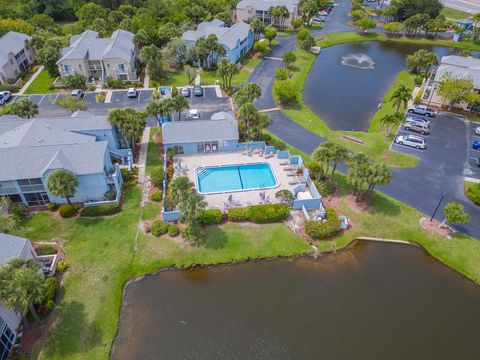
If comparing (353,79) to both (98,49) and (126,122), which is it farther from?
(98,49)

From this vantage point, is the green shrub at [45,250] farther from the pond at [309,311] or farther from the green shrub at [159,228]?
the green shrub at [159,228]

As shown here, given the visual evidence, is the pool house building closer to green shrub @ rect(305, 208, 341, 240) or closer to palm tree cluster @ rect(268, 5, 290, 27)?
green shrub @ rect(305, 208, 341, 240)

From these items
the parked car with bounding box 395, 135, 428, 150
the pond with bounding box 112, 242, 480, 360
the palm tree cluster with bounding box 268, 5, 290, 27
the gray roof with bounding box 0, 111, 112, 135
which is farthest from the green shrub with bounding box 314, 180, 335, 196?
the palm tree cluster with bounding box 268, 5, 290, 27

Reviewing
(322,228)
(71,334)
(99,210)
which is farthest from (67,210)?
(322,228)

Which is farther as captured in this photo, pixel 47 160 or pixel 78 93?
pixel 78 93

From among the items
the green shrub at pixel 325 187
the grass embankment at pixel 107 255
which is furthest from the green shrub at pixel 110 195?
the green shrub at pixel 325 187

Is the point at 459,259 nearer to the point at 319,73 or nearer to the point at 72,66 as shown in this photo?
the point at 319,73
